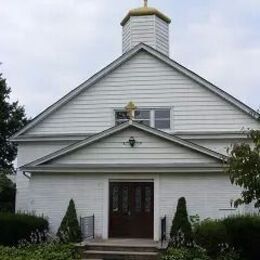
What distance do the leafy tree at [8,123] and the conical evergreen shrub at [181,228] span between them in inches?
868

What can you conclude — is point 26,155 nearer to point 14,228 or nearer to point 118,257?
point 14,228

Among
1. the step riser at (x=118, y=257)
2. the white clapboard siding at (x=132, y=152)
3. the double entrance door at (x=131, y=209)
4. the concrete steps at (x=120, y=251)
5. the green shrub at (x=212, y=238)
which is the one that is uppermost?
the white clapboard siding at (x=132, y=152)

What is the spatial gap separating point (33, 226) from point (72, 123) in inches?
214

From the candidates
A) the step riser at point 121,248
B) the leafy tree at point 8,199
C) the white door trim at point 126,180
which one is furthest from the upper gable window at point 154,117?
the leafy tree at point 8,199

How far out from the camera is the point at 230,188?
20.1 m

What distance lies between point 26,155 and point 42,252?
→ 8066mm

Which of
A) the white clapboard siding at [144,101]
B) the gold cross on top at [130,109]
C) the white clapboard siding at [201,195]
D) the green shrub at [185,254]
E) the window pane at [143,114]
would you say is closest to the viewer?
the green shrub at [185,254]

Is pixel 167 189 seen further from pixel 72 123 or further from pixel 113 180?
pixel 72 123

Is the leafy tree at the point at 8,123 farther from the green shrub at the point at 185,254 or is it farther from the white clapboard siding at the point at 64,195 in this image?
the green shrub at the point at 185,254

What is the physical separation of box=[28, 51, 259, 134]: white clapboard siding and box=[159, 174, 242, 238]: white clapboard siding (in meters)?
3.08

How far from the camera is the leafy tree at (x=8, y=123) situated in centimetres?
3969

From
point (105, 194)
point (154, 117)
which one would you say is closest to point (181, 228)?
point (105, 194)

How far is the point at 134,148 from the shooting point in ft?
67.9

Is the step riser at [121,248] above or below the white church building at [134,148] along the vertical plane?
below
